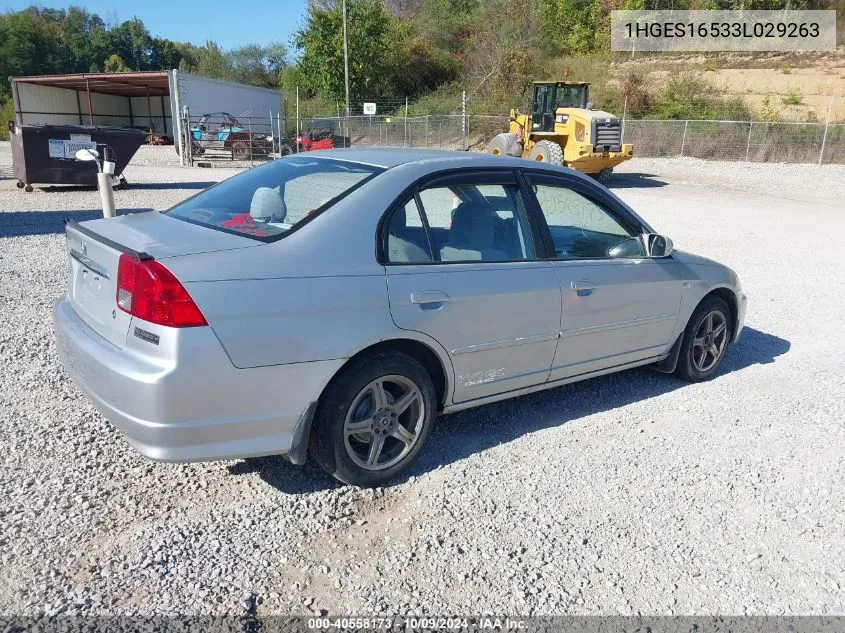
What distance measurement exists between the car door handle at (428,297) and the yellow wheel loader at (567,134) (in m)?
15.9

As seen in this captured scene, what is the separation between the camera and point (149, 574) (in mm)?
2717

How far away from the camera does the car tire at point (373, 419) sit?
3.14 metres

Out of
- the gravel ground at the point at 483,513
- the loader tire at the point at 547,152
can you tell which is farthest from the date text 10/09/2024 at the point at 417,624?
the loader tire at the point at 547,152

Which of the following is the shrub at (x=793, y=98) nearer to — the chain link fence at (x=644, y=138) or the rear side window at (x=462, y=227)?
the chain link fence at (x=644, y=138)

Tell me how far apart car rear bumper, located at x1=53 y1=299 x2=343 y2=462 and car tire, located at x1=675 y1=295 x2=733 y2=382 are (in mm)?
2948

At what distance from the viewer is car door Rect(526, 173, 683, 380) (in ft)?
13.2

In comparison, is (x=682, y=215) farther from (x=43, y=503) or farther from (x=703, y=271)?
(x=43, y=503)

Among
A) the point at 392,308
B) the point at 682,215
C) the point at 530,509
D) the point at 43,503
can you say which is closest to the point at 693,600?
the point at 530,509

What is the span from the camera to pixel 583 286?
4008mm

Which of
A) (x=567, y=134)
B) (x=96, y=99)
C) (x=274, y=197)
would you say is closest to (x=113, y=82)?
(x=96, y=99)

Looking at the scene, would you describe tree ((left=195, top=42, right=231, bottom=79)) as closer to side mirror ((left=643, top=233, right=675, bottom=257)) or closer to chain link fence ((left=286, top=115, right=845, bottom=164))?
chain link fence ((left=286, top=115, right=845, bottom=164))

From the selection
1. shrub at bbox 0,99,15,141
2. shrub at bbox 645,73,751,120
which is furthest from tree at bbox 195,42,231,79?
shrub at bbox 645,73,751,120

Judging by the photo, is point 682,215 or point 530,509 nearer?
point 530,509

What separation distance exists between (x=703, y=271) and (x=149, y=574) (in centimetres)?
404
